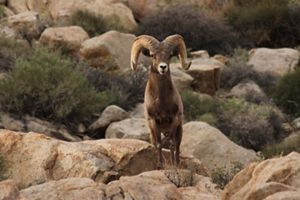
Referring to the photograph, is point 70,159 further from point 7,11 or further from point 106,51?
point 7,11

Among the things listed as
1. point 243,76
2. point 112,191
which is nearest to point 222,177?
point 112,191

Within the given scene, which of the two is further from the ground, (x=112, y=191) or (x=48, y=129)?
(x=112, y=191)

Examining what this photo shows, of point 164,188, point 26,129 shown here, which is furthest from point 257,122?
point 164,188

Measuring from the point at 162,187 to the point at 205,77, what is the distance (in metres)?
17.8

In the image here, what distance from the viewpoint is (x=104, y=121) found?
70.3 feet

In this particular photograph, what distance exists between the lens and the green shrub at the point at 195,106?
25.8 metres

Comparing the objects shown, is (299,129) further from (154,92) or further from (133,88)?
(154,92)

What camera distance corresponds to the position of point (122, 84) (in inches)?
1032

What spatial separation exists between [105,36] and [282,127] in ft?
20.6

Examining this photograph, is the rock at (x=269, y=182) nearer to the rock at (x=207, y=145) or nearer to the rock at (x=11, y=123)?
the rock at (x=207, y=145)

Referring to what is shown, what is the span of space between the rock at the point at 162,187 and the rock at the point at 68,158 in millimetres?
1333


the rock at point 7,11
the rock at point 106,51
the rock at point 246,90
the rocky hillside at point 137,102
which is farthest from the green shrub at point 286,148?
the rock at point 7,11

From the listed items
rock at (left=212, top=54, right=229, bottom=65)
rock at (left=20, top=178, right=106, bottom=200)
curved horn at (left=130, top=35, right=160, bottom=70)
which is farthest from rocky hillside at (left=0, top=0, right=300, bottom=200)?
curved horn at (left=130, top=35, right=160, bottom=70)

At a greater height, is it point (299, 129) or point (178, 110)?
point (178, 110)
